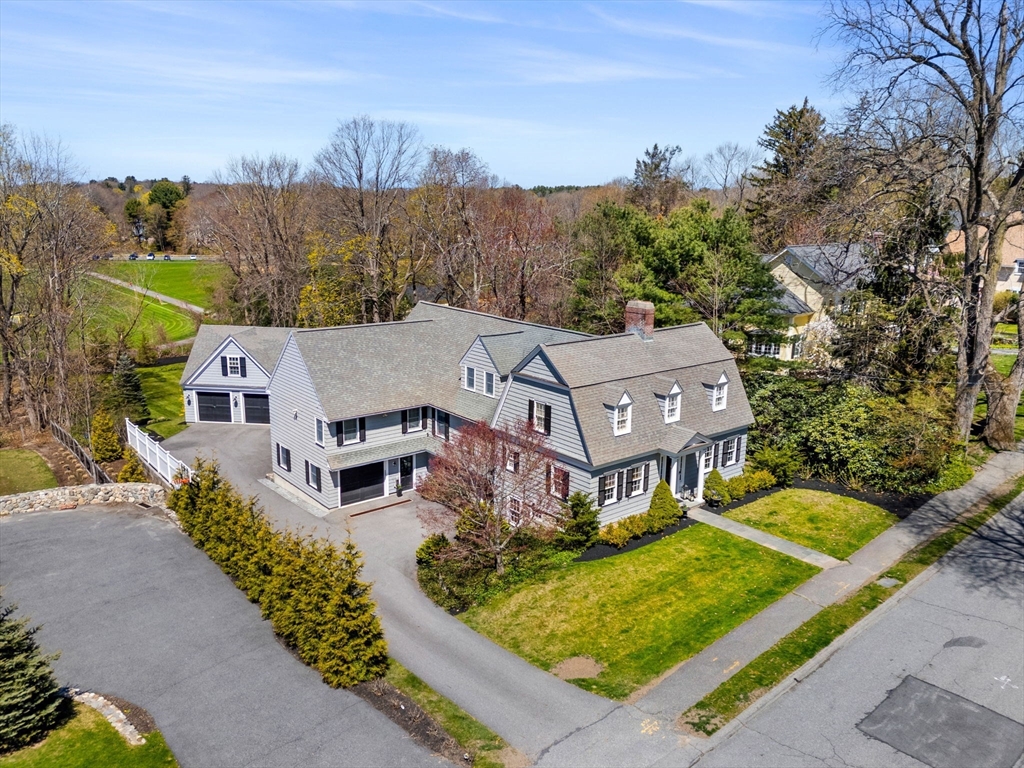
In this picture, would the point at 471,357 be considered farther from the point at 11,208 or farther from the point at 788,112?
the point at 788,112

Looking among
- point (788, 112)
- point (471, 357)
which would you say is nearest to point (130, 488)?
point (471, 357)

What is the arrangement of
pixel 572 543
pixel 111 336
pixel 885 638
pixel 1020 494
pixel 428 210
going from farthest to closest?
1. pixel 111 336
2. pixel 428 210
3. pixel 1020 494
4. pixel 572 543
5. pixel 885 638

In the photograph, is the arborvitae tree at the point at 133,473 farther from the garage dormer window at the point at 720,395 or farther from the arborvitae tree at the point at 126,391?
the garage dormer window at the point at 720,395

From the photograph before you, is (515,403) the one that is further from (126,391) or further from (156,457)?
(126,391)

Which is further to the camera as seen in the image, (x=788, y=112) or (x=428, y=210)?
(x=788, y=112)

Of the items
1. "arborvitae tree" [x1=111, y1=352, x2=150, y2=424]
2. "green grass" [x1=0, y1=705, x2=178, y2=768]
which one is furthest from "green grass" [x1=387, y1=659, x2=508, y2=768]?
"arborvitae tree" [x1=111, y1=352, x2=150, y2=424]

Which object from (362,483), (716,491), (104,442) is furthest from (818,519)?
(104,442)
